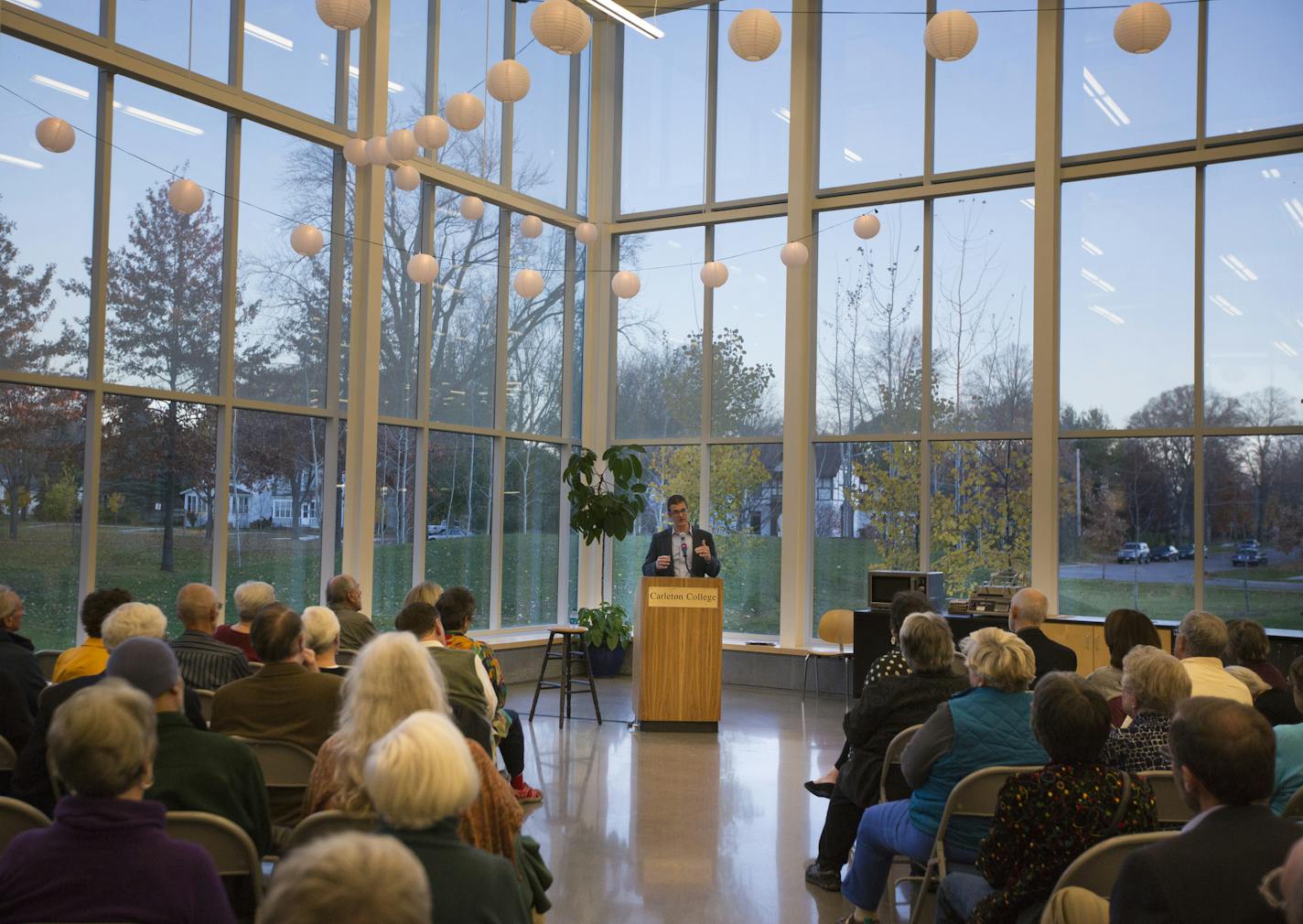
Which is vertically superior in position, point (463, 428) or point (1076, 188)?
point (1076, 188)

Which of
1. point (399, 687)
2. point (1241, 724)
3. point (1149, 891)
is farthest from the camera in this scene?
point (399, 687)

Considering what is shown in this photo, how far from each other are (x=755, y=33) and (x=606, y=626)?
21.4ft

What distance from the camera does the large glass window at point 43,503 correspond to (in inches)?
293

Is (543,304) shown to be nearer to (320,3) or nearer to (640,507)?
(640,507)

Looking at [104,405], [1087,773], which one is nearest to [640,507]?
[104,405]

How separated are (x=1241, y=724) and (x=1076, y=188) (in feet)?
29.5

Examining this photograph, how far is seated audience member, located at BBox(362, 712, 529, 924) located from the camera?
2062 millimetres

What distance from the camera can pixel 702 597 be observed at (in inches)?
344

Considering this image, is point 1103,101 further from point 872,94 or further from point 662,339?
point 662,339

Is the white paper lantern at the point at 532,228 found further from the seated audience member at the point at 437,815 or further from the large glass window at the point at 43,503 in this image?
the seated audience member at the point at 437,815

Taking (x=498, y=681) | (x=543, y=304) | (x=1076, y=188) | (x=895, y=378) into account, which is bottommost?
(x=498, y=681)

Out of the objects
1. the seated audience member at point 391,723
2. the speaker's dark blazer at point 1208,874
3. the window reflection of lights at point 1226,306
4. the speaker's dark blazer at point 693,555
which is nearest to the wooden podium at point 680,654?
the speaker's dark blazer at point 693,555

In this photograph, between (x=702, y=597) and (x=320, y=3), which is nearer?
(x=320, y=3)

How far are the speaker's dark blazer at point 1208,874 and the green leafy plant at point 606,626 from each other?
29.0ft
